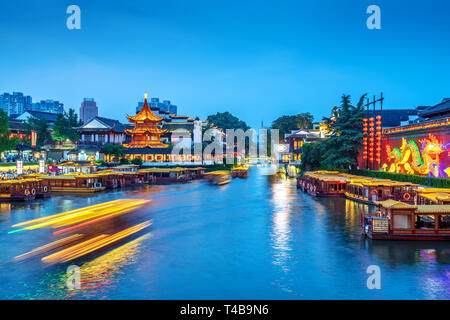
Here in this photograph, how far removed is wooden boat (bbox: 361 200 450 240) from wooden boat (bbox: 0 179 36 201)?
33296mm

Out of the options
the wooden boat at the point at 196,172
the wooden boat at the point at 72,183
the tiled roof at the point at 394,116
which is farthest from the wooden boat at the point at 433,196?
the wooden boat at the point at 196,172

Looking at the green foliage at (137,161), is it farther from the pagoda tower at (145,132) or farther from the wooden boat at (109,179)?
the wooden boat at (109,179)

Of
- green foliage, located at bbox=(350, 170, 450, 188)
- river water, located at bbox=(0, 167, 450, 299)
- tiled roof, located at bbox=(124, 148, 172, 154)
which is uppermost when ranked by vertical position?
tiled roof, located at bbox=(124, 148, 172, 154)

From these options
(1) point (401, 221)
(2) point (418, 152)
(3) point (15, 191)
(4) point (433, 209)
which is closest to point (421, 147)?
(2) point (418, 152)

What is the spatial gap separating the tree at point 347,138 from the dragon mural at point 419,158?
6.70 metres

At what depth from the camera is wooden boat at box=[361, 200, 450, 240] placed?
18969 millimetres

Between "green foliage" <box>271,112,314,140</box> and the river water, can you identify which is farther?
"green foliage" <box>271,112,314,140</box>

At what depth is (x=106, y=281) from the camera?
46.5 ft

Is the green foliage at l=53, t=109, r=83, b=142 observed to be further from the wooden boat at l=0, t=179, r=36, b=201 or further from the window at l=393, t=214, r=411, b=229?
the window at l=393, t=214, r=411, b=229

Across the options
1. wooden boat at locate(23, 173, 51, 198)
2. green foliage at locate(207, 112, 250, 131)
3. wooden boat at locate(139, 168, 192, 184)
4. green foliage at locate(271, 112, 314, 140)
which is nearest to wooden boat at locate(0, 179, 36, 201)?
wooden boat at locate(23, 173, 51, 198)

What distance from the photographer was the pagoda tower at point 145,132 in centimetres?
8325
